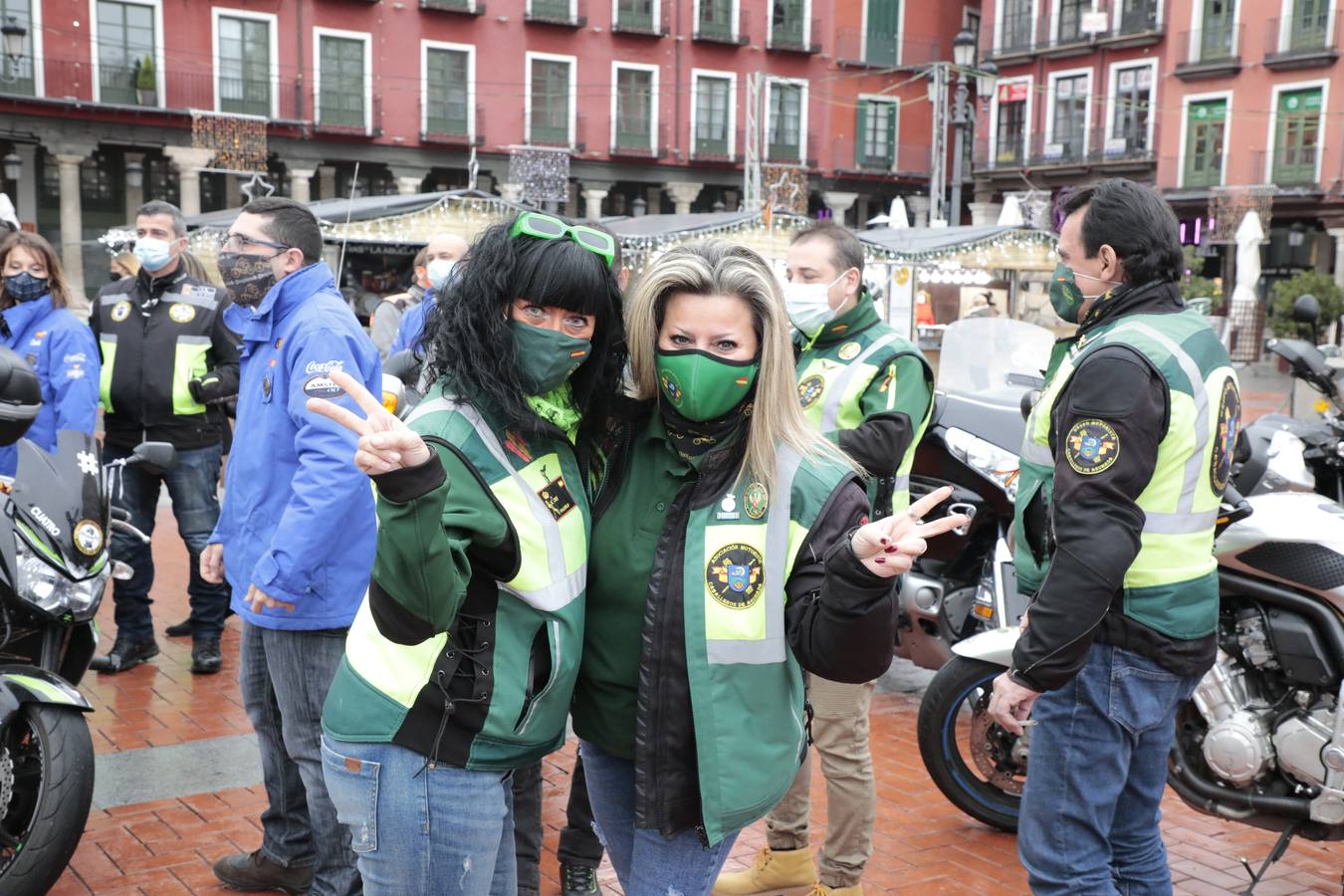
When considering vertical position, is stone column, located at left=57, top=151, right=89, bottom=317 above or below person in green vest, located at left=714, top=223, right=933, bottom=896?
above

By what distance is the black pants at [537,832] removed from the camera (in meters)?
3.54

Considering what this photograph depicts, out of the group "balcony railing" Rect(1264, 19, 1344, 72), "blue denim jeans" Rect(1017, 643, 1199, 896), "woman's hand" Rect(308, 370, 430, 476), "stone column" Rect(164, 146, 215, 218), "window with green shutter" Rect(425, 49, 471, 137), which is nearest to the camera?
"woman's hand" Rect(308, 370, 430, 476)

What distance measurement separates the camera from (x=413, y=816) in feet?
6.84

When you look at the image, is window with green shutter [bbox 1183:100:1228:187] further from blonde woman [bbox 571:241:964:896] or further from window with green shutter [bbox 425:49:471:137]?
blonde woman [bbox 571:241:964:896]

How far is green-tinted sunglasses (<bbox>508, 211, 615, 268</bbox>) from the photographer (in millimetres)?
2189

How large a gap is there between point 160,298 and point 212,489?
92 centimetres

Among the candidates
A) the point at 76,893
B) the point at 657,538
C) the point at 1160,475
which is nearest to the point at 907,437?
the point at 1160,475

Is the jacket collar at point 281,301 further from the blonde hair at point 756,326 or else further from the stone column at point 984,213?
the stone column at point 984,213

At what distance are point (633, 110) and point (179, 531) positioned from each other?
112ft

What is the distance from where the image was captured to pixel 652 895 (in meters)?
2.20

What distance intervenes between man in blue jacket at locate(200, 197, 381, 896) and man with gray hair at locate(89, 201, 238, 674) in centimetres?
240

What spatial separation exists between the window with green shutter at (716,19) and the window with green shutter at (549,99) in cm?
451

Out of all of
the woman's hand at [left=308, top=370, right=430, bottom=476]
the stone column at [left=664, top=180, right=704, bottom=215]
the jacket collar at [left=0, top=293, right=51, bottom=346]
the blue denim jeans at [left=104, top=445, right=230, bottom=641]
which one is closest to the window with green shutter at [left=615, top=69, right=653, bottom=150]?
the stone column at [left=664, top=180, right=704, bottom=215]

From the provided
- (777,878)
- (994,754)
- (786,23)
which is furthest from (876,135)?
(777,878)
